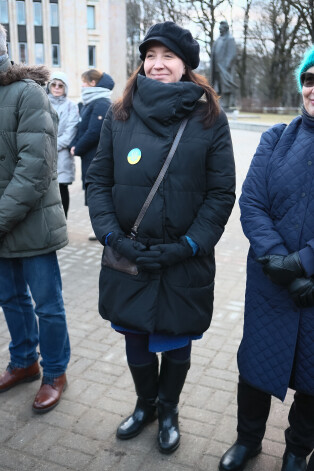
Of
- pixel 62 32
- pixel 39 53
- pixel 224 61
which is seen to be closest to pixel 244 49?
pixel 62 32

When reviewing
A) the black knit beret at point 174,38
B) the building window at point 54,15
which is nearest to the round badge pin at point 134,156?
the black knit beret at point 174,38

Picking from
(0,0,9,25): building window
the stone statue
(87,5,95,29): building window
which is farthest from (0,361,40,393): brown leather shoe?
(87,5,95,29): building window

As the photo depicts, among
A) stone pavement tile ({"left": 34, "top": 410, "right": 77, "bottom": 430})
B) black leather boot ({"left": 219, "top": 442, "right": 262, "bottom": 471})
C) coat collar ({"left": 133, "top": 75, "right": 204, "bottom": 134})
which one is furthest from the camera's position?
stone pavement tile ({"left": 34, "top": 410, "right": 77, "bottom": 430})

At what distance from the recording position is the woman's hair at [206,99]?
98.5 inches

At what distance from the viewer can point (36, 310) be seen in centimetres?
310

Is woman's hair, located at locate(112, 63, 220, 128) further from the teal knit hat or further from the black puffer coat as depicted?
the teal knit hat

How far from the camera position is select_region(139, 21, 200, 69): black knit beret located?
2469 millimetres

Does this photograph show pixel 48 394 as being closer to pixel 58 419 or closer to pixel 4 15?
pixel 58 419

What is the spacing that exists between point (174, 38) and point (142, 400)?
1.91m

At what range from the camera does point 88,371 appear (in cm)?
358

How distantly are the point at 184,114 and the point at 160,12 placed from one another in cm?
4057

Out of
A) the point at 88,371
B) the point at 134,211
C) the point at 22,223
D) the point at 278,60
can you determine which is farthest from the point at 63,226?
the point at 278,60

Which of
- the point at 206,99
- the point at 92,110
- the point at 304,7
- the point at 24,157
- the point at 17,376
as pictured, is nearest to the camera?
the point at 206,99

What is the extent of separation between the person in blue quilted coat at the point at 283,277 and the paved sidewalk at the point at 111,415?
290 millimetres
